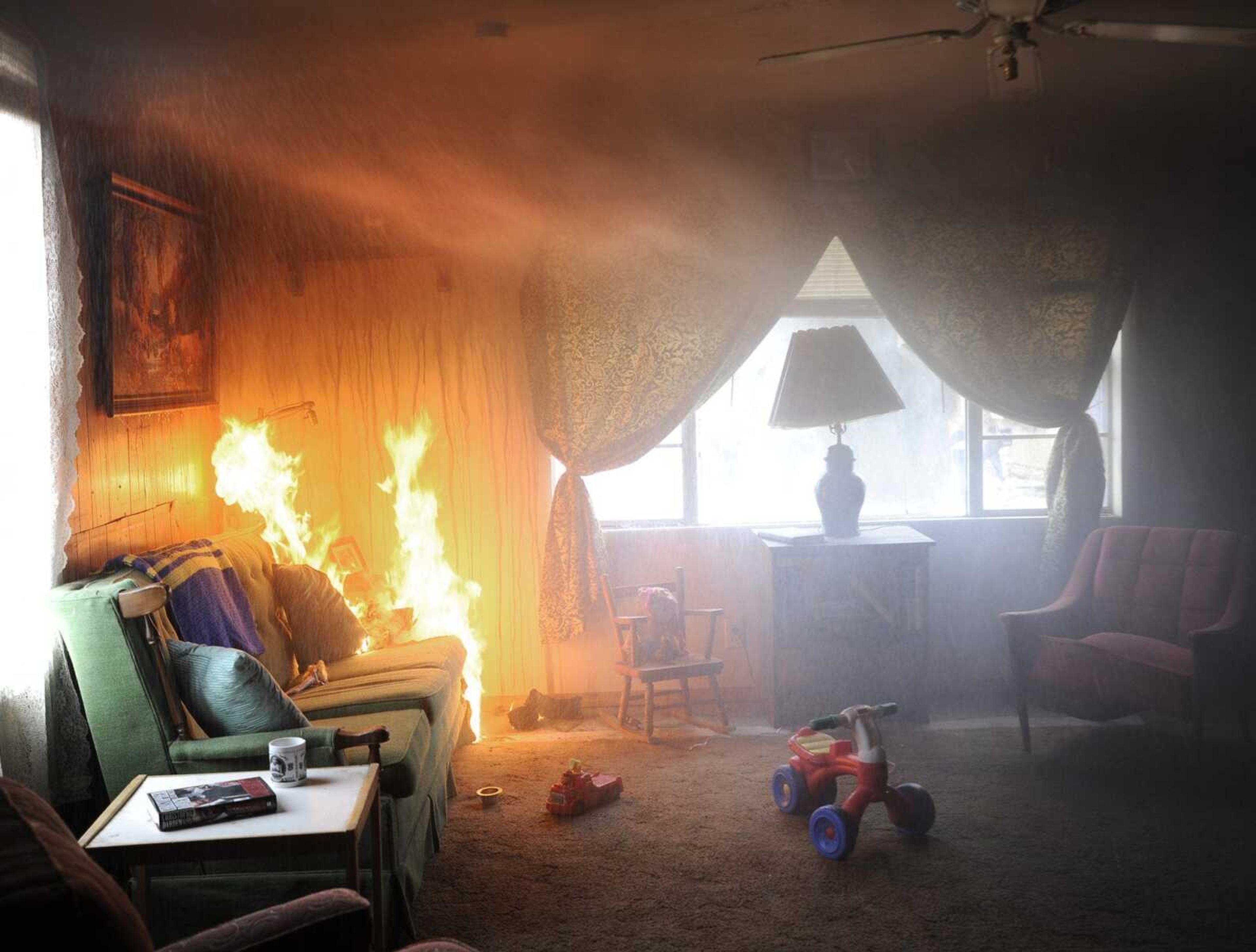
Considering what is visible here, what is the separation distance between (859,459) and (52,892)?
14.2 ft

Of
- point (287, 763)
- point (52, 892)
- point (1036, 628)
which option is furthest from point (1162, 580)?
point (52, 892)

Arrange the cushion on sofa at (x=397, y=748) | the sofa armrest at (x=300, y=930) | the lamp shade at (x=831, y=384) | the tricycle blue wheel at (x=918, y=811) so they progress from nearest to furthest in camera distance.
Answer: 1. the sofa armrest at (x=300, y=930)
2. the cushion on sofa at (x=397, y=748)
3. the tricycle blue wheel at (x=918, y=811)
4. the lamp shade at (x=831, y=384)

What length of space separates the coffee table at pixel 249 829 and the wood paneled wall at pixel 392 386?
2484mm

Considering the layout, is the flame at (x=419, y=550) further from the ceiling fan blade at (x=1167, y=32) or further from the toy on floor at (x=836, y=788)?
the ceiling fan blade at (x=1167, y=32)

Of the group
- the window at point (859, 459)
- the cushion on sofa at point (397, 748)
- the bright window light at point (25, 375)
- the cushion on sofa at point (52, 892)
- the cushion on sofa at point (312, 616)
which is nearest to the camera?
the cushion on sofa at point (52, 892)

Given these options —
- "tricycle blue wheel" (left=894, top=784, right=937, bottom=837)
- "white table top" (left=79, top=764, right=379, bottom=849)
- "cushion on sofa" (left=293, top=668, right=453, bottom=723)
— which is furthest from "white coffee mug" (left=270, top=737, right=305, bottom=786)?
"tricycle blue wheel" (left=894, top=784, right=937, bottom=837)

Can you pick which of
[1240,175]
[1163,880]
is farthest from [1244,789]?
[1240,175]

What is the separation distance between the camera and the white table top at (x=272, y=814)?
2.34 meters

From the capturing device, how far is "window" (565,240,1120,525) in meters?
5.33

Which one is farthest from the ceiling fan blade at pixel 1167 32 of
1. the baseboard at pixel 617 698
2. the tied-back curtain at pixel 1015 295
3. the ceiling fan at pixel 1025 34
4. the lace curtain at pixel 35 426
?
the baseboard at pixel 617 698

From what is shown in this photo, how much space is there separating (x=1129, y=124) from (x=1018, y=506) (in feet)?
5.92

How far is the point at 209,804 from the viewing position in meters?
2.46

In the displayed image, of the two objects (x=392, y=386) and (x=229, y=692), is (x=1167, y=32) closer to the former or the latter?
(x=229, y=692)

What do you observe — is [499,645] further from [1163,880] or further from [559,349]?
[1163,880]
